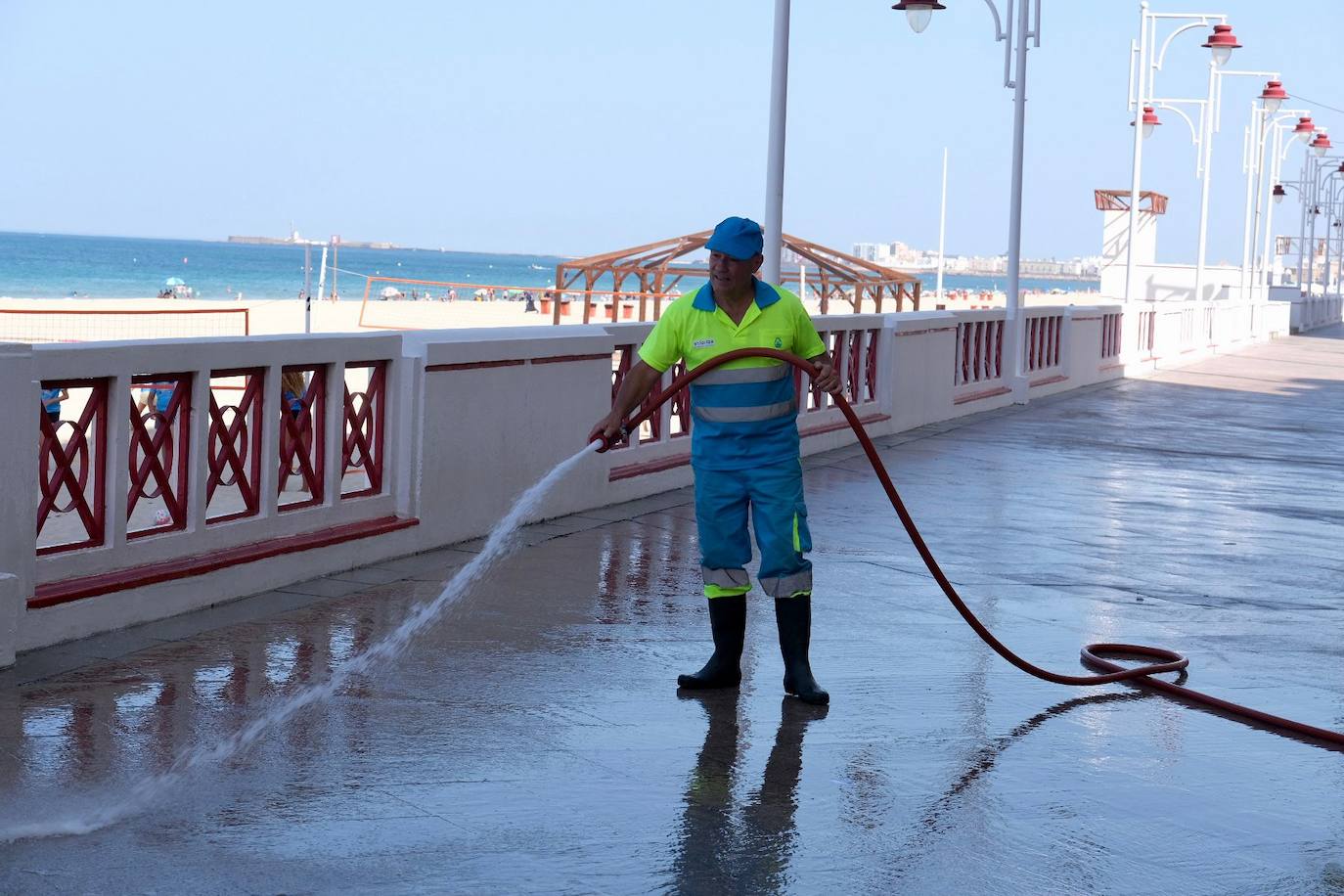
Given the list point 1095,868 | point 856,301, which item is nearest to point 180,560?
point 1095,868

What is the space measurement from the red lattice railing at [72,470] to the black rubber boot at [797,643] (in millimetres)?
2795

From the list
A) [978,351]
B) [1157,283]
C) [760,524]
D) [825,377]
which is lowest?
[760,524]

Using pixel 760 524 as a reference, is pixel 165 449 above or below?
above

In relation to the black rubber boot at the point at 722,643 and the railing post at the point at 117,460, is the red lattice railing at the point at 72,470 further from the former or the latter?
the black rubber boot at the point at 722,643

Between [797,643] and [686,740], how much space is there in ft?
2.51

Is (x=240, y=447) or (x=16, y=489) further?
(x=240, y=447)

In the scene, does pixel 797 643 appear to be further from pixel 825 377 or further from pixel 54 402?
pixel 54 402

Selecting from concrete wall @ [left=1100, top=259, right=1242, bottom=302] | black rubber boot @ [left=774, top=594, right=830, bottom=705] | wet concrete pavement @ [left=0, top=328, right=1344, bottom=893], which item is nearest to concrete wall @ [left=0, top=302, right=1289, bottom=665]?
wet concrete pavement @ [left=0, top=328, right=1344, bottom=893]

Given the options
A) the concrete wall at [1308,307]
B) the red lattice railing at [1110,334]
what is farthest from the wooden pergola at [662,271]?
the concrete wall at [1308,307]

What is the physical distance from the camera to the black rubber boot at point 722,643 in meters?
6.42

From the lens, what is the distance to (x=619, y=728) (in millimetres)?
5848

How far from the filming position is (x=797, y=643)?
20.7 ft

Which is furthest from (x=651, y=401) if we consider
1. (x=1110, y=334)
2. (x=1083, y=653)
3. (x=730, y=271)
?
(x=1110, y=334)

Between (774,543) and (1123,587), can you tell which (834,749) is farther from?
(1123,587)
